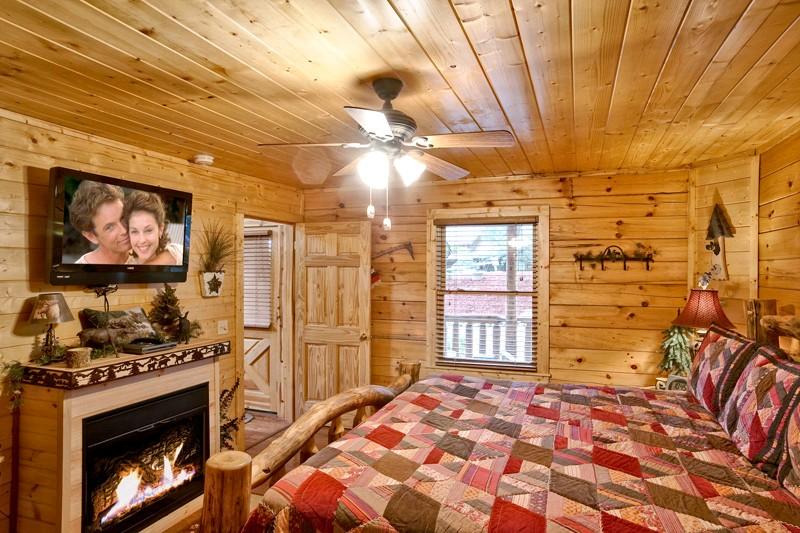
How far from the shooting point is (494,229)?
13.7 ft

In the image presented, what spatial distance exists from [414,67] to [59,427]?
7.96 ft

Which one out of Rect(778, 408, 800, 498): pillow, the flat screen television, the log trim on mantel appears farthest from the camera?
the flat screen television

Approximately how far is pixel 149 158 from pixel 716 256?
13.5 feet

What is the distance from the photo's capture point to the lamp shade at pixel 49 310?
2371 mm

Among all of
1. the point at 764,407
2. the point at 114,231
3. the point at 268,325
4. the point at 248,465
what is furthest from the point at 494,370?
the point at 114,231

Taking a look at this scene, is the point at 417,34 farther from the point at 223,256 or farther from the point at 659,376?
the point at 659,376

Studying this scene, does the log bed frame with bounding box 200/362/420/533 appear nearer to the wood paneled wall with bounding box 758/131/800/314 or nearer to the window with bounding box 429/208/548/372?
the window with bounding box 429/208/548/372

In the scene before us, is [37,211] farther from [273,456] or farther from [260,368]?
[260,368]

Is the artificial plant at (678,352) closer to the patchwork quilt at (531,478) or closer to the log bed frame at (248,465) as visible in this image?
the patchwork quilt at (531,478)

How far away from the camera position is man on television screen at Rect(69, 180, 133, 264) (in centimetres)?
259

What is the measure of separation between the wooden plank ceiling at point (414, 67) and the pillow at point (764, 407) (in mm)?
1194

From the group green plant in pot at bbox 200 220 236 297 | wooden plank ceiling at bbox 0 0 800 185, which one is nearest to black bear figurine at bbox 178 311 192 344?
green plant in pot at bbox 200 220 236 297

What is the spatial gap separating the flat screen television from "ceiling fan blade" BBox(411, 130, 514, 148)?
1958 millimetres

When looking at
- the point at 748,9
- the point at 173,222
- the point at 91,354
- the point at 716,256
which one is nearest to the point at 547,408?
the point at 748,9
